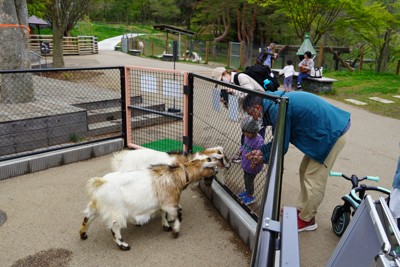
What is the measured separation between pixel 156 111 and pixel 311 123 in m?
Result: 2.88

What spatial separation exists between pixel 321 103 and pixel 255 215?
4.09 ft

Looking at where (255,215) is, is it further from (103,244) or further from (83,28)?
(83,28)

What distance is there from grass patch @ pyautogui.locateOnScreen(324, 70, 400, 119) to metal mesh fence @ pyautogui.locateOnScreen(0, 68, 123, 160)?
303 inches

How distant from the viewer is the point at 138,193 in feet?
10.5

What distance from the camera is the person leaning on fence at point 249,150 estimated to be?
342cm

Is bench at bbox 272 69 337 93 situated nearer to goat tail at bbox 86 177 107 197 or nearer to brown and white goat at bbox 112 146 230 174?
brown and white goat at bbox 112 146 230 174

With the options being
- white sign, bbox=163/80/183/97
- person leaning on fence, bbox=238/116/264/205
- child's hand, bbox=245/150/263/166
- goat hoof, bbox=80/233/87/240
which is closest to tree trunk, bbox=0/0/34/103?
white sign, bbox=163/80/183/97

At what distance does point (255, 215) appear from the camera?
11.0 ft

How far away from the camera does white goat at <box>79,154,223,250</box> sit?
3109 mm

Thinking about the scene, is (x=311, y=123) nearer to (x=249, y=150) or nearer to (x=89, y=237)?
(x=249, y=150)

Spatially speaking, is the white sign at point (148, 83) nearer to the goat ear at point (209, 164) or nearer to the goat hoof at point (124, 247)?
the goat ear at point (209, 164)

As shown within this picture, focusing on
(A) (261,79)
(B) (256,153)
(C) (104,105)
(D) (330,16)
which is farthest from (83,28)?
(B) (256,153)

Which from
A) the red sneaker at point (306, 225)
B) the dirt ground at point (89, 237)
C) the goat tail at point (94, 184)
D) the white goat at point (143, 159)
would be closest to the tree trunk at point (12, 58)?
the dirt ground at point (89, 237)

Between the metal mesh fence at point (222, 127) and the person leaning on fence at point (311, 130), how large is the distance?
0.20m
